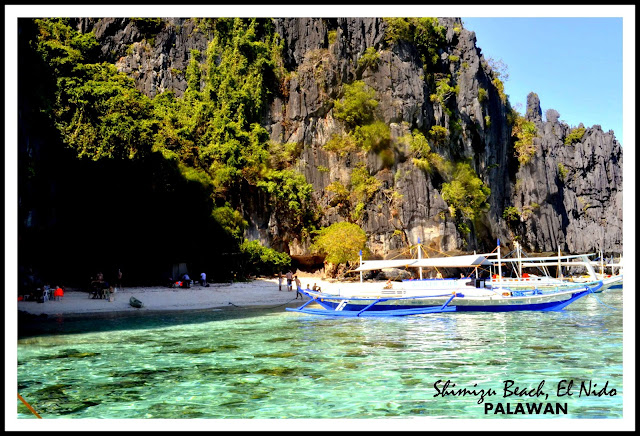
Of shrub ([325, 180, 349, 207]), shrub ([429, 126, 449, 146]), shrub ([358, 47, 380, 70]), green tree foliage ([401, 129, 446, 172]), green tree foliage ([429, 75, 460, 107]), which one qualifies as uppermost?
shrub ([358, 47, 380, 70])

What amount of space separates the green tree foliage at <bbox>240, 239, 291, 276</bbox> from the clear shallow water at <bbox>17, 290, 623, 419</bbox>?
1683cm

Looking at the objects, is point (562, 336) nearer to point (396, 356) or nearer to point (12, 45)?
point (396, 356)

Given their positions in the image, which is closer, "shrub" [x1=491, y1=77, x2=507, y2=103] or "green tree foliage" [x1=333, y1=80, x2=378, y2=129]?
"green tree foliage" [x1=333, y1=80, x2=378, y2=129]

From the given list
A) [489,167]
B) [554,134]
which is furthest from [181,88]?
[554,134]

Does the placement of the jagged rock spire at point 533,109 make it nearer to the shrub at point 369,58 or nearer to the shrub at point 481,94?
the shrub at point 481,94

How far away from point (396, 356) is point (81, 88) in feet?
95.9

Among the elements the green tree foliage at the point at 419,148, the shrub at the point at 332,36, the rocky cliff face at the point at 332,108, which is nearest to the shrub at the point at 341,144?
the rocky cliff face at the point at 332,108

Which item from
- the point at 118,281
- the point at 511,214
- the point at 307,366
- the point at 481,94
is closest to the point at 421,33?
the point at 481,94

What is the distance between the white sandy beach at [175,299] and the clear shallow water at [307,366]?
2333mm

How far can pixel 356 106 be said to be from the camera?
44688 mm

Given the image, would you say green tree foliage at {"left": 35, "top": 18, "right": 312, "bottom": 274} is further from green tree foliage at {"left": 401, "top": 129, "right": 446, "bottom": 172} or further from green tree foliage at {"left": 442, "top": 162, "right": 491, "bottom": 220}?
green tree foliage at {"left": 442, "top": 162, "right": 491, "bottom": 220}

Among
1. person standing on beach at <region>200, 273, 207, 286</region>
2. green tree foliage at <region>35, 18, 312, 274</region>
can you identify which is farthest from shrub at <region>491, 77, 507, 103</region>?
person standing on beach at <region>200, 273, 207, 286</region>

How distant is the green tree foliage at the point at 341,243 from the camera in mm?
39125

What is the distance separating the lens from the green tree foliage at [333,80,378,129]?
4466cm
